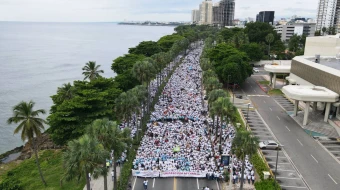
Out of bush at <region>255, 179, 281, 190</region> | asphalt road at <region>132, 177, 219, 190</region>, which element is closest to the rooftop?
bush at <region>255, 179, 281, 190</region>

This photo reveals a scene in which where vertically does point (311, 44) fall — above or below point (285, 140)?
above

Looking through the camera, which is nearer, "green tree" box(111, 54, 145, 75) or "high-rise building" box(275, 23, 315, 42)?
"green tree" box(111, 54, 145, 75)

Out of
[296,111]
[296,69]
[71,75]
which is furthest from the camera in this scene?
[71,75]

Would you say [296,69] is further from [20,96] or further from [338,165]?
[20,96]

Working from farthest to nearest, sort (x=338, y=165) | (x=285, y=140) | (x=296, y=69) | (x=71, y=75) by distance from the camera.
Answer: (x=71, y=75)
(x=296, y=69)
(x=285, y=140)
(x=338, y=165)

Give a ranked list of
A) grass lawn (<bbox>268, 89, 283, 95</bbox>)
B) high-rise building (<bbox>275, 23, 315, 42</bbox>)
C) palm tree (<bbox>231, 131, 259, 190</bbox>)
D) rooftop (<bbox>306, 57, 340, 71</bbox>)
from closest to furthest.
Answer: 1. palm tree (<bbox>231, 131, 259, 190</bbox>)
2. rooftop (<bbox>306, 57, 340, 71</bbox>)
3. grass lawn (<bbox>268, 89, 283, 95</bbox>)
4. high-rise building (<bbox>275, 23, 315, 42</bbox>)

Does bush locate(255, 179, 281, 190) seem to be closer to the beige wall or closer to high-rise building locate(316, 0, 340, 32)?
the beige wall

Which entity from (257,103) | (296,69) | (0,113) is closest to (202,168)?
(257,103)
